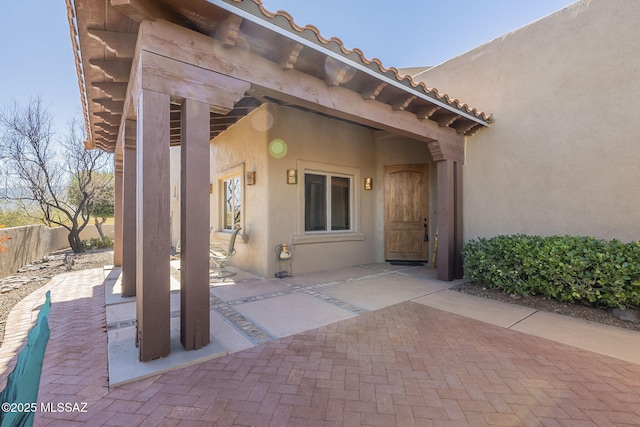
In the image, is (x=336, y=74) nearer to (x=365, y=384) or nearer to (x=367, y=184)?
(x=365, y=384)

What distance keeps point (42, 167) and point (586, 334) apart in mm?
15151

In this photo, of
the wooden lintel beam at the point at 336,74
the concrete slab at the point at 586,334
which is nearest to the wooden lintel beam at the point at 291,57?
the wooden lintel beam at the point at 336,74

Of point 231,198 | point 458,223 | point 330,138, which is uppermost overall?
point 330,138

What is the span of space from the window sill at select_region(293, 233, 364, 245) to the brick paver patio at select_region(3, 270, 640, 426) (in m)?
3.18

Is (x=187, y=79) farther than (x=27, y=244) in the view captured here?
No

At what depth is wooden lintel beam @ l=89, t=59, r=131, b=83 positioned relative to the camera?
344 cm

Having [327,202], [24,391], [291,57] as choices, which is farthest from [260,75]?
[327,202]

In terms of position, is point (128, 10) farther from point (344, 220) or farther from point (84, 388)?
point (344, 220)

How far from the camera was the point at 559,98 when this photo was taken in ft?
16.6

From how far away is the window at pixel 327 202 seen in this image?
6805mm

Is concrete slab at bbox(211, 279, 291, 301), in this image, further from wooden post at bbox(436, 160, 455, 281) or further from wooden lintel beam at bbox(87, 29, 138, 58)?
wooden lintel beam at bbox(87, 29, 138, 58)

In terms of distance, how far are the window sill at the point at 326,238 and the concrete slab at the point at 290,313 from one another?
1879mm

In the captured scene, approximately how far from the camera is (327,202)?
7.05 metres

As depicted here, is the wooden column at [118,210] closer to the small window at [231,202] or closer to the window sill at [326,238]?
the small window at [231,202]
